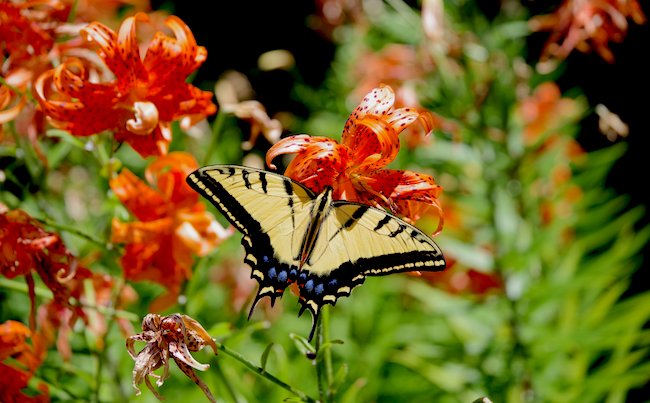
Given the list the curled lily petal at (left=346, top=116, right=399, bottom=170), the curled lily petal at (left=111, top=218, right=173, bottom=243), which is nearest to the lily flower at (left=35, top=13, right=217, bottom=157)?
the curled lily petal at (left=111, top=218, right=173, bottom=243)

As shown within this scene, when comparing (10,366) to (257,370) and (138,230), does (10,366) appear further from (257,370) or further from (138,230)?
(257,370)

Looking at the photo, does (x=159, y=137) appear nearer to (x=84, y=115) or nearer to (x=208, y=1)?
(x=84, y=115)

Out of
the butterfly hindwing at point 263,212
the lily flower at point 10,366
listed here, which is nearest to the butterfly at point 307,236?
the butterfly hindwing at point 263,212

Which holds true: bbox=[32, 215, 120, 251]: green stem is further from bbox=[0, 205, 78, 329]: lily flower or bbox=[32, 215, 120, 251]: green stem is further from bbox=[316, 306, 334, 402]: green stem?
bbox=[316, 306, 334, 402]: green stem

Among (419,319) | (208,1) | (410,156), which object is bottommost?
(419,319)

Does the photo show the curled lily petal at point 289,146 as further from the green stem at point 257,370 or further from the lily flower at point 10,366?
the lily flower at point 10,366

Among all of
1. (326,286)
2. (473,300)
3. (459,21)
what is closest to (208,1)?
(459,21)
